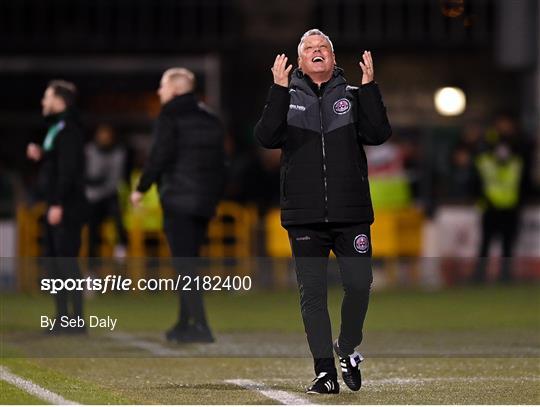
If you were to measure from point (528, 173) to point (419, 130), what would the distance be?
1.60 metres

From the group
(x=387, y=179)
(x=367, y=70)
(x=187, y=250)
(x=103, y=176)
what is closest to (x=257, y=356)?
(x=187, y=250)

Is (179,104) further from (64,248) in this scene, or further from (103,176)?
(103,176)

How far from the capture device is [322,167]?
36.8ft

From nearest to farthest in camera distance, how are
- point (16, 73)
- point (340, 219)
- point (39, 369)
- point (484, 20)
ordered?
point (340, 219) → point (39, 369) → point (16, 73) → point (484, 20)

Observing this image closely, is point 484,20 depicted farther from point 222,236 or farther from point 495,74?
point 222,236

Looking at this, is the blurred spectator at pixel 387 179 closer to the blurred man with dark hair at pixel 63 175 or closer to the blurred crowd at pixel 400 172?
the blurred crowd at pixel 400 172

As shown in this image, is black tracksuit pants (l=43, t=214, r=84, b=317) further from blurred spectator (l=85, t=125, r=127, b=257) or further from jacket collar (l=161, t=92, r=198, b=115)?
blurred spectator (l=85, t=125, r=127, b=257)

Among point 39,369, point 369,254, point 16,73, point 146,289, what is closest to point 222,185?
point 146,289

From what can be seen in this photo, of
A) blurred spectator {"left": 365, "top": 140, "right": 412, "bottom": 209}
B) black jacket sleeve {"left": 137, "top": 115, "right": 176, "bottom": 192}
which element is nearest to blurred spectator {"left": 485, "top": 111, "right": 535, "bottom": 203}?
blurred spectator {"left": 365, "top": 140, "right": 412, "bottom": 209}

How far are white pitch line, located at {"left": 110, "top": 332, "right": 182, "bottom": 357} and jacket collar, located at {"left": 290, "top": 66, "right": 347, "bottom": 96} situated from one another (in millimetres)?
3188

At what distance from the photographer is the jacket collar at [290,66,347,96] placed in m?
11.3

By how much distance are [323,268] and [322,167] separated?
1.87ft

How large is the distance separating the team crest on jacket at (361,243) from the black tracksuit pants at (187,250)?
3338 millimetres

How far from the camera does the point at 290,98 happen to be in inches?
444
